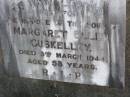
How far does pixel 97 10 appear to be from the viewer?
7.89 ft

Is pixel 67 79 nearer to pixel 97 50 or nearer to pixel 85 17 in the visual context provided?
pixel 97 50

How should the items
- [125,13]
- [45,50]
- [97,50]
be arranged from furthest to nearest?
[45,50] < [97,50] < [125,13]

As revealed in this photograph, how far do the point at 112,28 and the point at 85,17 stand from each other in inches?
9.1

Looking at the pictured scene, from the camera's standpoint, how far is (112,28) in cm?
240

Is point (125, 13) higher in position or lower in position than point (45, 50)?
higher

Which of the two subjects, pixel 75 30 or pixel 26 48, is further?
pixel 26 48

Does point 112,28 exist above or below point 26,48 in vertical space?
above

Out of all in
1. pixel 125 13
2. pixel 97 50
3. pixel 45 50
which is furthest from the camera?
pixel 45 50

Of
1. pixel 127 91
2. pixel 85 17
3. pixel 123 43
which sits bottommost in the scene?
pixel 127 91

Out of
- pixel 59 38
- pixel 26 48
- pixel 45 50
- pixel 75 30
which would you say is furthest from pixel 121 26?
pixel 26 48

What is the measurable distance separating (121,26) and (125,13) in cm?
10

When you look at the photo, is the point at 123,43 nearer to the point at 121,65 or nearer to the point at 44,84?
the point at 121,65

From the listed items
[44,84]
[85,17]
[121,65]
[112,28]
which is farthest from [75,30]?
[44,84]

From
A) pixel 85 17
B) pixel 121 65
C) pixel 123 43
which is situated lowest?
pixel 121 65
